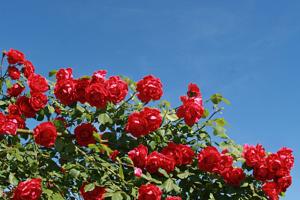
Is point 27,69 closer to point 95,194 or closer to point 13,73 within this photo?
point 13,73

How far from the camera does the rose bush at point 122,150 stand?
4289mm

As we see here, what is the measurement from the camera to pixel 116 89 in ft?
14.8

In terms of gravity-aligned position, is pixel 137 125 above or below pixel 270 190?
above

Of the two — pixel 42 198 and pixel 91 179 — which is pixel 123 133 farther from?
pixel 42 198

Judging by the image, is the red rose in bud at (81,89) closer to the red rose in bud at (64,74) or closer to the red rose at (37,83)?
the red rose in bud at (64,74)

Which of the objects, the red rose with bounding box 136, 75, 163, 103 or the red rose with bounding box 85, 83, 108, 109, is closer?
the red rose with bounding box 85, 83, 108, 109

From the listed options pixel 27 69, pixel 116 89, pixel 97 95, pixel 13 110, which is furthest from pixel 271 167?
pixel 27 69

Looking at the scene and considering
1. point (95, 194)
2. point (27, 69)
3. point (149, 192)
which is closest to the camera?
point (149, 192)

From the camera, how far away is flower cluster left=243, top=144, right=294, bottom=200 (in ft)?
14.9

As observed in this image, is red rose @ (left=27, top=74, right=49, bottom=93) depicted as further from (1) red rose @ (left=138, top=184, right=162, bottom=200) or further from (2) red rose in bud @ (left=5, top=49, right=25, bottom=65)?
(1) red rose @ (left=138, top=184, right=162, bottom=200)

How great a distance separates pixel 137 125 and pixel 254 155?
1.00 m

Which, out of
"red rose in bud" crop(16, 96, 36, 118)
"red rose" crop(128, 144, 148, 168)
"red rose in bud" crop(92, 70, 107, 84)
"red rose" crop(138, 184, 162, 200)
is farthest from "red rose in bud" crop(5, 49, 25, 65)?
"red rose" crop(138, 184, 162, 200)

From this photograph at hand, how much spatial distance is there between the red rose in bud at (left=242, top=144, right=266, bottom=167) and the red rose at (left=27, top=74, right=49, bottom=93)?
1.80 m

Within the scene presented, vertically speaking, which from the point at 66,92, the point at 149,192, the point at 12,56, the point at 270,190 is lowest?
the point at 149,192
